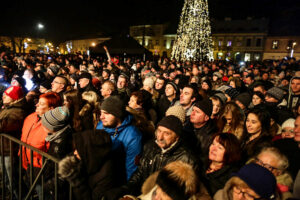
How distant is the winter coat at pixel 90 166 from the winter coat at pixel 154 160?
0.38 meters

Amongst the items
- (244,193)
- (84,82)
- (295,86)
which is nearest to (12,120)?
(84,82)

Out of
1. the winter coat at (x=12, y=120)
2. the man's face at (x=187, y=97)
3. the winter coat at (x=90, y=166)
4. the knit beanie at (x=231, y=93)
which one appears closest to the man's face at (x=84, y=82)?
the winter coat at (x=12, y=120)

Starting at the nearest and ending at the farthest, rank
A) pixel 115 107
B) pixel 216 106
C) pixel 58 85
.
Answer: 1. pixel 115 107
2. pixel 216 106
3. pixel 58 85

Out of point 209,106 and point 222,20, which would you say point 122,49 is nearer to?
point 209,106

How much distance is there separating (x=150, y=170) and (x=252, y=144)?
1.85m

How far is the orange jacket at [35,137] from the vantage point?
10.1 feet

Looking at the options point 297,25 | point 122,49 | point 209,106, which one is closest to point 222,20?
point 297,25

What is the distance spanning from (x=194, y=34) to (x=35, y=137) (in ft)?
82.4

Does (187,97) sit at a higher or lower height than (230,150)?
higher

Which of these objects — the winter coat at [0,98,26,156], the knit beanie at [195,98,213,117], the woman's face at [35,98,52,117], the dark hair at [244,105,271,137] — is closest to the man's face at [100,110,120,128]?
the woman's face at [35,98,52,117]

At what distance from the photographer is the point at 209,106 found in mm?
3779

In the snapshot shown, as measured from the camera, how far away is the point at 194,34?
25828 mm

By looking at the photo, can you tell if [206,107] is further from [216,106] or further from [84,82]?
[84,82]

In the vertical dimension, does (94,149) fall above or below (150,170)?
above
